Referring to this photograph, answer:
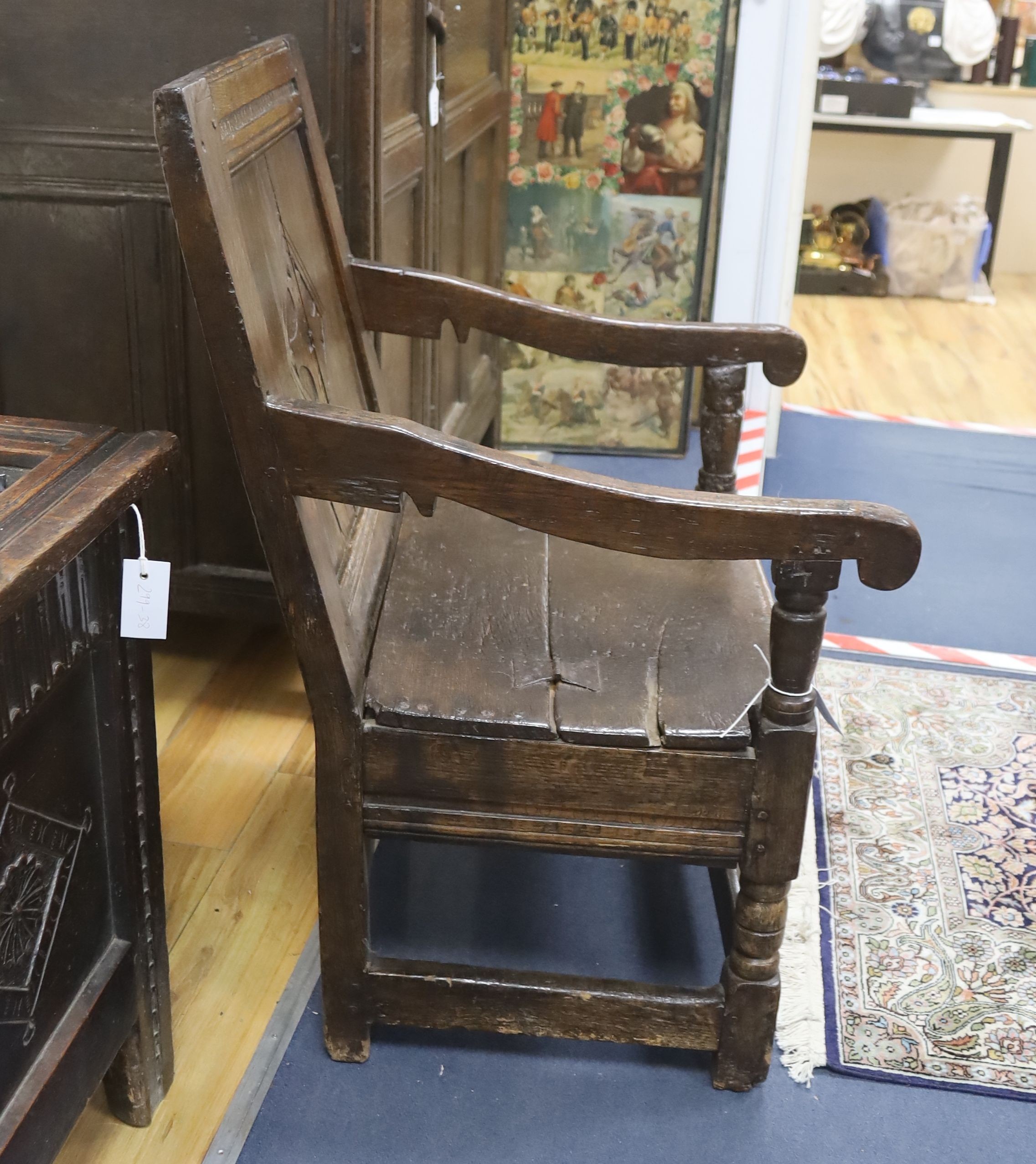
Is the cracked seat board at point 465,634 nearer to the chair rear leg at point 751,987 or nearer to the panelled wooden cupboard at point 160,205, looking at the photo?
the chair rear leg at point 751,987

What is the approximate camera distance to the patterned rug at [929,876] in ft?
4.94

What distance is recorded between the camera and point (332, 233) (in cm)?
157

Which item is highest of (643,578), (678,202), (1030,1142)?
(678,202)

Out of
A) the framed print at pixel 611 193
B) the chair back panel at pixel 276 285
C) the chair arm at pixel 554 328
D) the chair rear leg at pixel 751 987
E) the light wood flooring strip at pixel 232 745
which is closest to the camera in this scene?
the chair back panel at pixel 276 285

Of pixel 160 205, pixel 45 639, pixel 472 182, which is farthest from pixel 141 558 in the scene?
pixel 472 182

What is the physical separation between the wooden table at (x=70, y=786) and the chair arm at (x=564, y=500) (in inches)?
5.5

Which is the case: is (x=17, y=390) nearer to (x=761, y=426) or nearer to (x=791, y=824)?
(x=791, y=824)

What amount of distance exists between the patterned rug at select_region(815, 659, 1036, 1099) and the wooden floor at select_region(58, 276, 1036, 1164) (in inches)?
27.4

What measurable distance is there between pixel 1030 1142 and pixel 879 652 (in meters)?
1.11

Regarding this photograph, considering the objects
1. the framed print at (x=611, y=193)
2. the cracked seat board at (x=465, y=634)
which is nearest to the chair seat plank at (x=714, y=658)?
the cracked seat board at (x=465, y=634)

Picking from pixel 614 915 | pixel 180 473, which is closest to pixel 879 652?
pixel 614 915

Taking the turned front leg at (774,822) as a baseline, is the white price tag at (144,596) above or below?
above

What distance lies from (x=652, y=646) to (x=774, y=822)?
231mm

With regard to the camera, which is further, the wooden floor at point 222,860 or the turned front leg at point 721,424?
the turned front leg at point 721,424
